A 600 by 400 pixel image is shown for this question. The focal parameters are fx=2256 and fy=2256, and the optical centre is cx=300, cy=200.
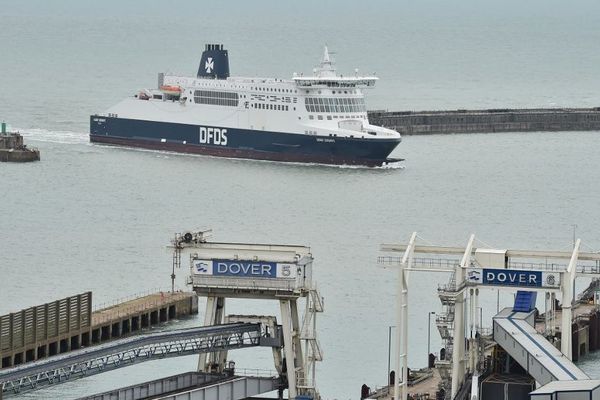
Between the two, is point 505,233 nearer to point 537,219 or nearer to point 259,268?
point 537,219

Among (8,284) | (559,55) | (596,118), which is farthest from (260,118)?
(559,55)

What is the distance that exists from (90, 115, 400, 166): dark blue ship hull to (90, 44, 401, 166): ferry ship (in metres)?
0.03

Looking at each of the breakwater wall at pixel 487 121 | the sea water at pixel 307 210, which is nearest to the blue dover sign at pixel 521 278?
the sea water at pixel 307 210

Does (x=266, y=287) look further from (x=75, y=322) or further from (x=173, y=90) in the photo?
(x=173, y=90)

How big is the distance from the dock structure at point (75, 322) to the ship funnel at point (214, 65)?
37.3m

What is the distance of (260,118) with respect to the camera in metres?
80.3

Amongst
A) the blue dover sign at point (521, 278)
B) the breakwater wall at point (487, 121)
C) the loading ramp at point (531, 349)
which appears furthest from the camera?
the breakwater wall at point (487, 121)

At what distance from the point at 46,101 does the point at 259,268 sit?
67723 mm

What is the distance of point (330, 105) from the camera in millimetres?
79125

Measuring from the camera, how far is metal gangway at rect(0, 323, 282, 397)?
3466 cm

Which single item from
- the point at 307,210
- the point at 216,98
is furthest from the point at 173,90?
the point at 307,210

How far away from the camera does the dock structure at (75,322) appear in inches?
1634

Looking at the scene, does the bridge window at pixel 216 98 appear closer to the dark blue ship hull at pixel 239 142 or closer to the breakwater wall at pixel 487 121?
the dark blue ship hull at pixel 239 142

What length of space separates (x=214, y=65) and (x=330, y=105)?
728 centimetres
